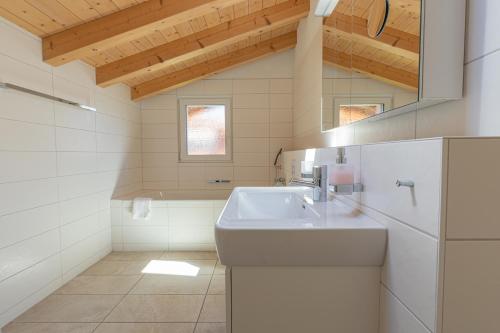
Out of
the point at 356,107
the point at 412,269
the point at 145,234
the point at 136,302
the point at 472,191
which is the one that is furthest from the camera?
the point at 145,234

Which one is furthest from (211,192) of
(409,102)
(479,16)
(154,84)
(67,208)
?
(479,16)

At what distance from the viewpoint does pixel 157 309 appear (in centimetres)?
→ 184

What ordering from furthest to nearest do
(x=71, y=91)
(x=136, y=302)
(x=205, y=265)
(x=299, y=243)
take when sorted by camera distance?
(x=205, y=265) < (x=71, y=91) < (x=136, y=302) < (x=299, y=243)

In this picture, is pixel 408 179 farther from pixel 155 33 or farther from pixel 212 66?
pixel 212 66

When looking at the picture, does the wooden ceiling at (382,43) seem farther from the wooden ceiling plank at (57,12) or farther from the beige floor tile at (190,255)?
the beige floor tile at (190,255)

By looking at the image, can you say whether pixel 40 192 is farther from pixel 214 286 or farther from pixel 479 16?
pixel 479 16

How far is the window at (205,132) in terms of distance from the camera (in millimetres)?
3791

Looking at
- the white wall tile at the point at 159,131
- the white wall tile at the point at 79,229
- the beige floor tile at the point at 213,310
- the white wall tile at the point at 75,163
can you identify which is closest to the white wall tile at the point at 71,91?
the white wall tile at the point at 75,163

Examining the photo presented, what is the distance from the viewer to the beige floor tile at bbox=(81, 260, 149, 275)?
7.92ft

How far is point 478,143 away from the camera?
509mm

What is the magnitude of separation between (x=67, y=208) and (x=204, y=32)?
2032 mm

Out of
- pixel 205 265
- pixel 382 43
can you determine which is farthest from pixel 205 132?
pixel 382 43

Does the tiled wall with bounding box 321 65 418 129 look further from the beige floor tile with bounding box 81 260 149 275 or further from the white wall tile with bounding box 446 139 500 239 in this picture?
the beige floor tile with bounding box 81 260 149 275

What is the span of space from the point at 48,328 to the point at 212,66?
119 inches
